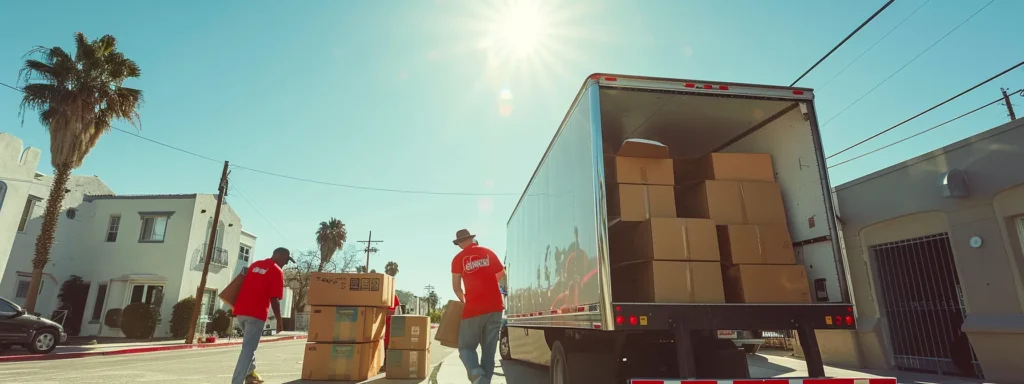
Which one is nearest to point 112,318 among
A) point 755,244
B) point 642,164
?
point 642,164

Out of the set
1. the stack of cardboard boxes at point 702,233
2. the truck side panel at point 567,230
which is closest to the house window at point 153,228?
the truck side panel at point 567,230

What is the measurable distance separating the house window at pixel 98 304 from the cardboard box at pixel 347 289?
21602mm

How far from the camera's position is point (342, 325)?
7.31m

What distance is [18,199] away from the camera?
17844 millimetres

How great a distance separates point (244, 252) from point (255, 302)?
29.1 metres

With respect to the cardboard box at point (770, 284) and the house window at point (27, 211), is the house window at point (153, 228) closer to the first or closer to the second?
the house window at point (27, 211)

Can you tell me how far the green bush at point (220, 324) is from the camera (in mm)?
23953

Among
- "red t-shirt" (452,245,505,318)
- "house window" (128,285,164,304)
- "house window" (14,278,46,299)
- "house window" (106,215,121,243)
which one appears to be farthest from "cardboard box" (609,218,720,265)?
"house window" (106,215,121,243)

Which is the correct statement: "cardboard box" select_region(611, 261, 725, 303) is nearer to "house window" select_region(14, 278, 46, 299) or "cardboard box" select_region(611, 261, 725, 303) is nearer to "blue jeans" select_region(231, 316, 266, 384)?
"blue jeans" select_region(231, 316, 266, 384)

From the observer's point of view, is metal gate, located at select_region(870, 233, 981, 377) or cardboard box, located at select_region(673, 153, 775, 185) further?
metal gate, located at select_region(870, 233, 981, 377)

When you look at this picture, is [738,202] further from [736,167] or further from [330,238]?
[330,238]

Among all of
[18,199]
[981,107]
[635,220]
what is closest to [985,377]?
[981,107]

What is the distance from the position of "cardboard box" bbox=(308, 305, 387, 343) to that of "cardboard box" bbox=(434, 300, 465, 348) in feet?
8.36

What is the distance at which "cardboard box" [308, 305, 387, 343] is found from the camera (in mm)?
7258
